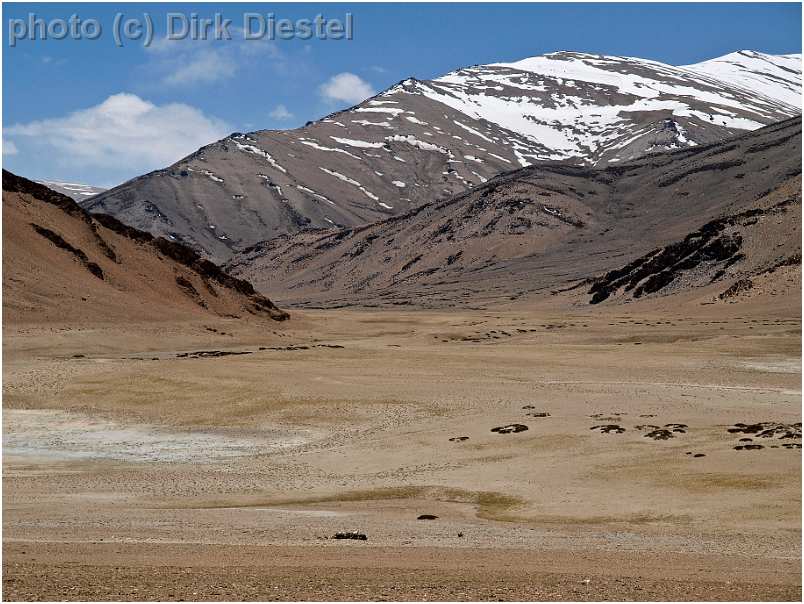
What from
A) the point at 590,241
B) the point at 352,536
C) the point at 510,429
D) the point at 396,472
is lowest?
the point at 396,472

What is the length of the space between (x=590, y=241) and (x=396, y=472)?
147585mm

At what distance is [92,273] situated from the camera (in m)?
75.2

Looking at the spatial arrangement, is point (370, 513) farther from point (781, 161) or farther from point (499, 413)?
point (781, 161)

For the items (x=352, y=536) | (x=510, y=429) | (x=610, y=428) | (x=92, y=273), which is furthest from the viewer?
(x=92, y=273)

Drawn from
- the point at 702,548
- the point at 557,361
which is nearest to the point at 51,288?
the point at 557,361

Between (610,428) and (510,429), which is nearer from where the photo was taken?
(610,428)

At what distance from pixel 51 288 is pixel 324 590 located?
5938cm

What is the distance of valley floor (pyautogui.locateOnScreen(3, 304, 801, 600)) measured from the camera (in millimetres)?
14039

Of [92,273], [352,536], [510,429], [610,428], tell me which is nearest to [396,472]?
[510,429]

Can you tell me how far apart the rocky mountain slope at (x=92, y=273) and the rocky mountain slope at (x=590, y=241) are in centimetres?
5177

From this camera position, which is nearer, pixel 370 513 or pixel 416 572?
pixel 416 572

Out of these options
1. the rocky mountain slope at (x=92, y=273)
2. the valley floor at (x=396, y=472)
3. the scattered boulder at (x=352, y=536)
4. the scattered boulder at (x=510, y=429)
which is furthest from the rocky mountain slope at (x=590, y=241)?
the scattered boulder at (x=352, y=536)

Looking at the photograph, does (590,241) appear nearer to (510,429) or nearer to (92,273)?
(92,273)

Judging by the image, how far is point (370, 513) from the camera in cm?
2180
